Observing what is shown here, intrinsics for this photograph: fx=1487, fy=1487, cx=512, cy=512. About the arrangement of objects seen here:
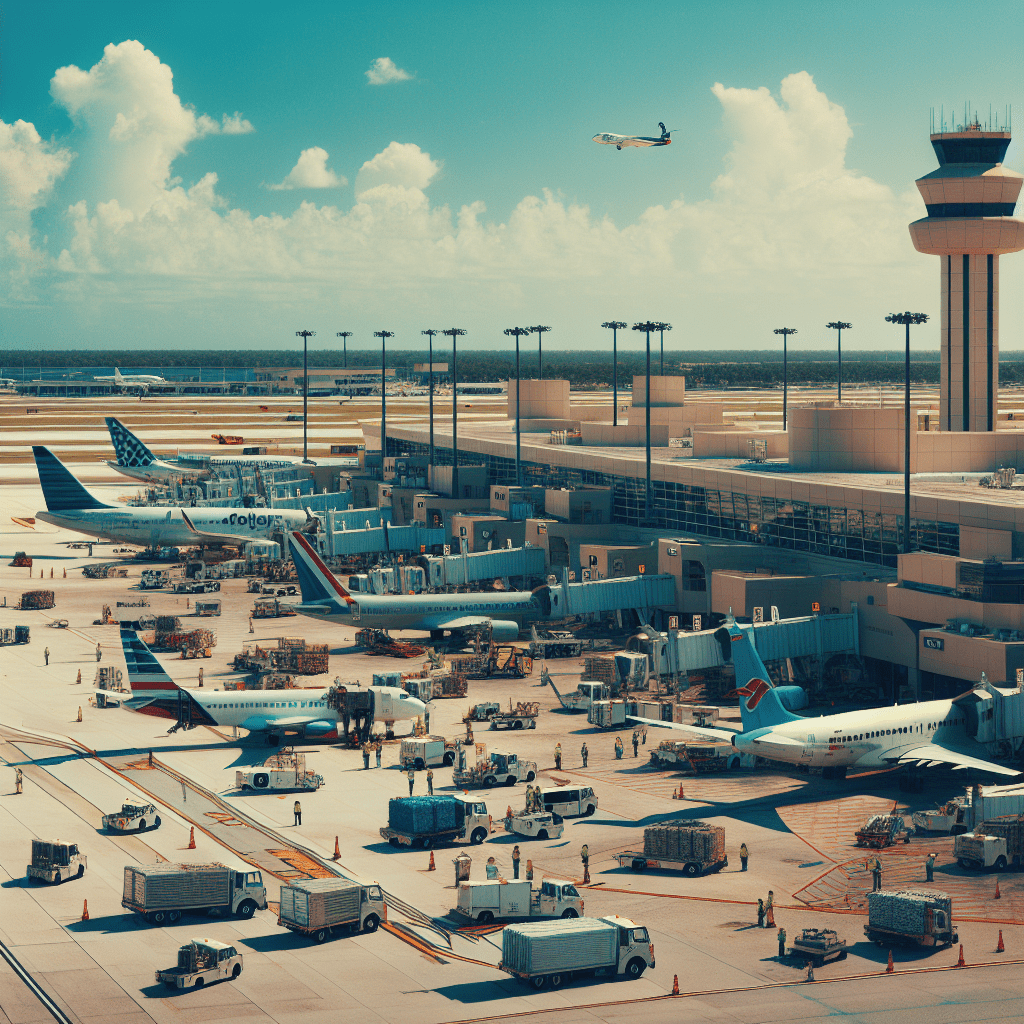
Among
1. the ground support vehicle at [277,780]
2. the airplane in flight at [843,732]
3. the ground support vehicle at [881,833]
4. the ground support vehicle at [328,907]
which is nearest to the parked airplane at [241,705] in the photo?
the ground support vehicle at [277,780]

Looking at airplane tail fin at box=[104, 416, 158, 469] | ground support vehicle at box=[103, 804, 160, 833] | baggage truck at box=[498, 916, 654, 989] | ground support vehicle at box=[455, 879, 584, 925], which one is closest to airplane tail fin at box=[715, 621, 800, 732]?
ground support vehicle at box=[455, 879, 584, 925]

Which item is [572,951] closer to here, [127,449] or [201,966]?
[201,966]

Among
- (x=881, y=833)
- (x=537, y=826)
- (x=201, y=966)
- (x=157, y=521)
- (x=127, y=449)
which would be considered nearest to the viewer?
(x=201, y=966)

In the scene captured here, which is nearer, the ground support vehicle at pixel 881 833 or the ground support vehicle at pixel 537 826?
the ground support vehicle at pixel 881 833

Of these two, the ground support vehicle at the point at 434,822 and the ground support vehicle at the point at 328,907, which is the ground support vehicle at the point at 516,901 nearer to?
the ground support vehicle at the point at 328,907

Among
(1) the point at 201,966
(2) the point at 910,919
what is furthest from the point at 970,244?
(1) the point at 201,966

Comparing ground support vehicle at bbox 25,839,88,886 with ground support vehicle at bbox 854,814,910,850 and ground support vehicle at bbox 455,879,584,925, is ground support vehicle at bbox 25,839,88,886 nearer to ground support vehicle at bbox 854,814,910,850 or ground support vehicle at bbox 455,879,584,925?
ground support vehicle at bbox 455,879,584,925
